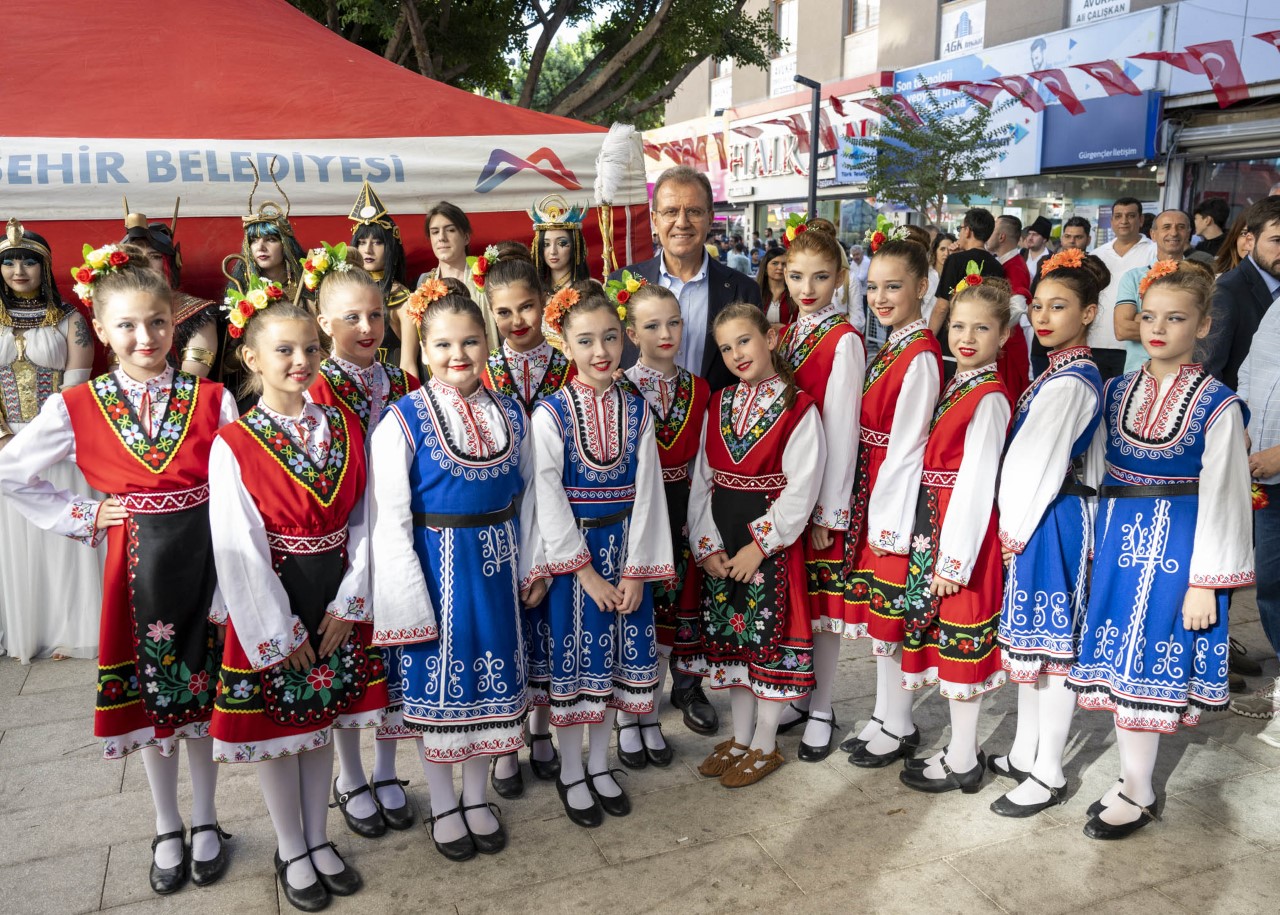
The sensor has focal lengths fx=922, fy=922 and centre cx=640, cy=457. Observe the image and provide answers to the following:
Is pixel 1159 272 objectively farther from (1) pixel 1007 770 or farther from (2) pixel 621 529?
(2) pixel 621 529

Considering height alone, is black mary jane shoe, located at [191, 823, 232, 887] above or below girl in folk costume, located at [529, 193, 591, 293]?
below

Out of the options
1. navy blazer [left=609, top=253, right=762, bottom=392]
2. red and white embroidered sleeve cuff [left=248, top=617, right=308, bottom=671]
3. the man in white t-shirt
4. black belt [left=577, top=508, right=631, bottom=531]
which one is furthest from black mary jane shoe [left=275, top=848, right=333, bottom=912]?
the man in white t-shirt

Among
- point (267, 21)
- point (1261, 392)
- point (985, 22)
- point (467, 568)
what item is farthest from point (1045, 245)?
point (467, 568)

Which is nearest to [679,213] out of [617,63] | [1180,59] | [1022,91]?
[617,63]

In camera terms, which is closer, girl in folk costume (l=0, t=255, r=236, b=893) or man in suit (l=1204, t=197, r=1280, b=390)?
girl in folk costume (l=0, t=255, r=236, b=893)

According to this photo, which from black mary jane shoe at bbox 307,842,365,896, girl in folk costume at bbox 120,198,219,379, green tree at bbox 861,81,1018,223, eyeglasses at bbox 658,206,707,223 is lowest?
black mary jane shoe at bbox 307,842,365,896

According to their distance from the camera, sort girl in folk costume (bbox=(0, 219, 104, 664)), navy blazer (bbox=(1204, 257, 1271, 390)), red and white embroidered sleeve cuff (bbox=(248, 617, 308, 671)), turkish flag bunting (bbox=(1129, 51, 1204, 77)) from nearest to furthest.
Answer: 1. red and white embroidered sleeve cuff (bbox=(248, 617, 308, 671))
2. navy blazer (bbox=(1204, 257, 1271, 390))
3. girl in folk costume (bbox=(0, 219, 104, 664))
4. turkish flag bunting (bbox=(1129, 51, 1204, 77))

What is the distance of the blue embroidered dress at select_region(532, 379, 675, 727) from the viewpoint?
8.85ft

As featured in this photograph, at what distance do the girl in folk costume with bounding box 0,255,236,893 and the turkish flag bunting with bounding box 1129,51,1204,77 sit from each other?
1149 centimetres

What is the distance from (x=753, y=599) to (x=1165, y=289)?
1496 millimetres

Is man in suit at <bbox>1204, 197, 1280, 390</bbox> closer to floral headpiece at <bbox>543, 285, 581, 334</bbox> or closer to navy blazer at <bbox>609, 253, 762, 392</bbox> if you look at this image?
navy blazer at <bbox>609, 253, 762, 392</bbox>

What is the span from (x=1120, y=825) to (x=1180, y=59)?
10.7m

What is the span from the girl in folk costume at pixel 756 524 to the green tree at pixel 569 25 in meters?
6.21

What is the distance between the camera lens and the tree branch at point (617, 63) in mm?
8273
